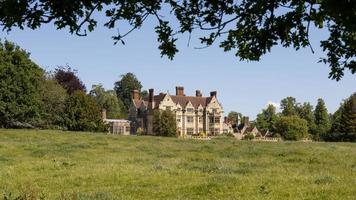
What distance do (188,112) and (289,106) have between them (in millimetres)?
40378

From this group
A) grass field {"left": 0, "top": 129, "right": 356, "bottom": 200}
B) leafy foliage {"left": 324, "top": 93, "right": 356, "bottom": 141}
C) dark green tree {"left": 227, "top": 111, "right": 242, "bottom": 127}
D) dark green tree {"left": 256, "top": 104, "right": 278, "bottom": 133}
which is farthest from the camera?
dark green tree {"left": 227, "top": 111, "right": 242, "bottom": 127}

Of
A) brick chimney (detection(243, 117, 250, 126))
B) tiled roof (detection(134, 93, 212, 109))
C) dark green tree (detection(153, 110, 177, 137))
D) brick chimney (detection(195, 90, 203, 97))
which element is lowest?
dark green tree (detection(153, 110, 177, 137))

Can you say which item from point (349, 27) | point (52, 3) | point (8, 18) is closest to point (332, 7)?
point (349, 27)

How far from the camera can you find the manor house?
123 m

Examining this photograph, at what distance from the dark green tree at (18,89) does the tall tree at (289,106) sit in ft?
301

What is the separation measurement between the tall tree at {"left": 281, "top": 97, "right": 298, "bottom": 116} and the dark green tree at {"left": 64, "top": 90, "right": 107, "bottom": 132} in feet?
262

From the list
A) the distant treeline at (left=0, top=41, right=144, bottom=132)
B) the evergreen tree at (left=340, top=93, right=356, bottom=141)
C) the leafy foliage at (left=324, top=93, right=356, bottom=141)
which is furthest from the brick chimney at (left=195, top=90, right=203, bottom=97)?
the distant treeline at (left=0, top=41, right=144, bottom=132)

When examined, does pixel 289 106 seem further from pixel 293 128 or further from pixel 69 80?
pixel 69 80

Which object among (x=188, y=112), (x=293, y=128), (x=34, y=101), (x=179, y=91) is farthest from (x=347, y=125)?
(x=34, y=101)

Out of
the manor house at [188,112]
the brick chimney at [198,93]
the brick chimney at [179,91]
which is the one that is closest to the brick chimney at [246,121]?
the brick chimney at [198,93]

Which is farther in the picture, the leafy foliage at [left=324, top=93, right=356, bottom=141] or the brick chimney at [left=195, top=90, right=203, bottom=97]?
the brick chimney at [left=195, top=90, right=203, bottom=97]

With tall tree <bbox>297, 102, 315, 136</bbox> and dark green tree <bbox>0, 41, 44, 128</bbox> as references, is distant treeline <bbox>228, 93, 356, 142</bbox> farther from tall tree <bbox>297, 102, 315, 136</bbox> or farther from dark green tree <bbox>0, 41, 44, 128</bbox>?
dark green tree <bbox>0, 41, 44, 128</bbox>

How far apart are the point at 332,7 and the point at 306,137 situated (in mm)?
123021

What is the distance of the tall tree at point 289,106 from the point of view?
14750 centimetres
